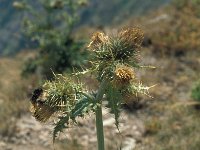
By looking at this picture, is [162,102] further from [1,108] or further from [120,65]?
[120,65]

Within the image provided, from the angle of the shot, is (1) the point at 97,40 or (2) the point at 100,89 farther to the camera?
(1) the point at 97,40

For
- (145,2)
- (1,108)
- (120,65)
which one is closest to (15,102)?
(1,108)

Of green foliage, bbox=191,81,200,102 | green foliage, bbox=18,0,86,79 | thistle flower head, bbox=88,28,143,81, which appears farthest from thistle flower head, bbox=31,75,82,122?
green foliage, bbox=18,0,86,79

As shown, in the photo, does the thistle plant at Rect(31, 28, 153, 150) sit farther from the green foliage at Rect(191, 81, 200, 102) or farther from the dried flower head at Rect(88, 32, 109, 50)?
the green foliage at Rect(191, 81, 200, 102)

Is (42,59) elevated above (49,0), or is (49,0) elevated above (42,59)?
(49,0)

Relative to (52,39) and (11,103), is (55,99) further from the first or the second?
(52,39)

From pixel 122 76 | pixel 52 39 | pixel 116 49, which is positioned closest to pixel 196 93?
pixel 52 39
